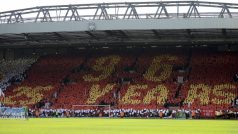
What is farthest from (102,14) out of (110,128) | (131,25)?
(110,128)

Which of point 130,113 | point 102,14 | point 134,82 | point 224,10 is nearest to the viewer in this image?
point 224,10

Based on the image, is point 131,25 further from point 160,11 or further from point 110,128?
point 110,128

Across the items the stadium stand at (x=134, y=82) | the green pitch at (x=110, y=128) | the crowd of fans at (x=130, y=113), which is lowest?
the green pitch at (x=110, y=128)

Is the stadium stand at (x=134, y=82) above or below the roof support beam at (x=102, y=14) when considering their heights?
below

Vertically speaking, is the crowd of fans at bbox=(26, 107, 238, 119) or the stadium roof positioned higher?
the stadium roof

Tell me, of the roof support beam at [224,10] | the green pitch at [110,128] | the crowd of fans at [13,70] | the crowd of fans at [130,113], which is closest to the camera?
the green pitch at [110,128]

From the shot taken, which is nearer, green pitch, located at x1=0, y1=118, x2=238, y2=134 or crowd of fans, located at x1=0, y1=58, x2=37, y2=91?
green pitch, located at x1=0, y1=118, x2=238, y2=134

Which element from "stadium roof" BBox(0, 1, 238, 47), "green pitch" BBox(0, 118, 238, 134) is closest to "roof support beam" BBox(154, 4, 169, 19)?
"stadium roof" BBox(0, 1, 238, 47)

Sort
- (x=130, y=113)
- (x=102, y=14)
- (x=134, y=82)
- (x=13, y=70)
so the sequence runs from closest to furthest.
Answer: (x=130, y=113) → (x=102, y=14) → (x=134, y=82) → (x=13, y=70)

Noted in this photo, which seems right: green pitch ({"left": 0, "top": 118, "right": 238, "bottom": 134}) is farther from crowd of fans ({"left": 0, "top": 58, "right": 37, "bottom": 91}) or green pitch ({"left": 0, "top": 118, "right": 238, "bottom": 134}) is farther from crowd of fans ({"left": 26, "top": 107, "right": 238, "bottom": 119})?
crowd of fans ({"left": 0, "top": 58, "right": 37, "bottom": 91})

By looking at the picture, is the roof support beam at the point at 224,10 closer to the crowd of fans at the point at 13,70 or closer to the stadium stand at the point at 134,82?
the stadium stand at the point at 134,82

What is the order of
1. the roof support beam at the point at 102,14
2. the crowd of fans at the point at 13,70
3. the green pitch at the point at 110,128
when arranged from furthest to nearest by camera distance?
the crowd of fans at the point at 13,70
the roof support beam at the point at 102,14
the green pitch at the point at 110,128

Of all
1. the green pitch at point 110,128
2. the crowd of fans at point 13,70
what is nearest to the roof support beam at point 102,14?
the crowd of fans at point 13,70

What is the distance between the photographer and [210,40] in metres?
53.0
